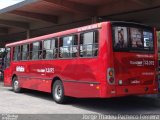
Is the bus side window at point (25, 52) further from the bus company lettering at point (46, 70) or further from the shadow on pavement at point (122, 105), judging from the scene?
the shadow on pavement at point (122, 105)

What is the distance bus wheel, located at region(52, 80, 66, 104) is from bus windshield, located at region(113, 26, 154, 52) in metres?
3.21

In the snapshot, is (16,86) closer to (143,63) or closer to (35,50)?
(35,50)

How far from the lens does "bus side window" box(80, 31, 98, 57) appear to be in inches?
437

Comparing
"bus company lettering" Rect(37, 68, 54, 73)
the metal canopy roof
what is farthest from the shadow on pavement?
the metal canopy roof

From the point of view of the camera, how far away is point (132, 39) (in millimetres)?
11367

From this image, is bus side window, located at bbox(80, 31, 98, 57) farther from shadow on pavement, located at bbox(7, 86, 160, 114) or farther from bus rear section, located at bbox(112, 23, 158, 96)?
shadow on pavement, located at bbox(7, 86, 160, 114)

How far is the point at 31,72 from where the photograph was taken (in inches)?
623

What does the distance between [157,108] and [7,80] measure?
9865 mm

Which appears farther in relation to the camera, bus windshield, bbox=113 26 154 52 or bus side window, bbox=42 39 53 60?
bus side window, bbox=42 39 53 60

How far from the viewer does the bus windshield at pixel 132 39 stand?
11.0 metres

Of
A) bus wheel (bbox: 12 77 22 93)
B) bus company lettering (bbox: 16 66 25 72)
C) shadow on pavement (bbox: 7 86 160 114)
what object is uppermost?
bus company lettering (bbox: 16 66 25 72)

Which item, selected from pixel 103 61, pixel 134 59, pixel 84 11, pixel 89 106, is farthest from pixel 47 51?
pixel 84 11

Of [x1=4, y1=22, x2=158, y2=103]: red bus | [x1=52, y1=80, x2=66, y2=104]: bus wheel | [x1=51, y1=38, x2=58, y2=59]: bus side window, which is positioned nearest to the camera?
[x1=4, y1=22, x2=158, y2=103]: red bus

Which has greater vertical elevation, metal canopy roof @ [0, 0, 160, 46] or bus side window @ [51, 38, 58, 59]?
metal canopy roof @ [0, 0, 160, 46]
